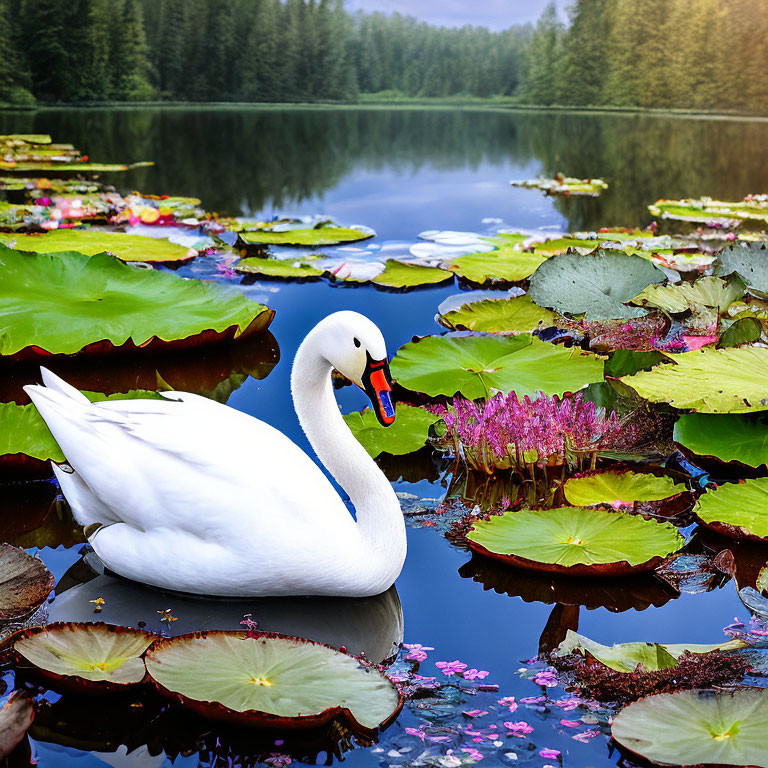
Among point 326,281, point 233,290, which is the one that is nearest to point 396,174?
point 326,281

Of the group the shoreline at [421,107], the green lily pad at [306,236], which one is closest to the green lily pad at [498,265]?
the green lily pad at [306,236]

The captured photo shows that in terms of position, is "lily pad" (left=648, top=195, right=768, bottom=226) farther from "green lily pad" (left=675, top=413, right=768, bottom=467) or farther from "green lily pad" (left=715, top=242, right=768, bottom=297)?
"green lily pad" (left=675, top=413, right=768, bottom=467)

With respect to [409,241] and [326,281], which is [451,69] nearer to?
[409,241]

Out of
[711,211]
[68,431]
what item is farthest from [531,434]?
[711,211]

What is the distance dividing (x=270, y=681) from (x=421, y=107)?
17194 mm

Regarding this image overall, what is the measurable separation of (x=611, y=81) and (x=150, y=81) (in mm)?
8160

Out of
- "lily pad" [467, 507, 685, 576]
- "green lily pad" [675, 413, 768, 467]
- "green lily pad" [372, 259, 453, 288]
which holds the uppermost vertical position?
"green lily pad" [372, 259, 453, 288]

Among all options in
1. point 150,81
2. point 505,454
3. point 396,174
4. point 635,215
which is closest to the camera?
point 505,454

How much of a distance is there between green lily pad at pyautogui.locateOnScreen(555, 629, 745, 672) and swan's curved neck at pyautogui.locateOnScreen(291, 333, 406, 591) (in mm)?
360

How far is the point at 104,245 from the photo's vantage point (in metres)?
4.06

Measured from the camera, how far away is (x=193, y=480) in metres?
1.54

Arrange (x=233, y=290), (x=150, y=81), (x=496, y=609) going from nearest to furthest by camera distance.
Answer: (x=496, y=609) < (x=233, y=290) < (x=150, y=81)

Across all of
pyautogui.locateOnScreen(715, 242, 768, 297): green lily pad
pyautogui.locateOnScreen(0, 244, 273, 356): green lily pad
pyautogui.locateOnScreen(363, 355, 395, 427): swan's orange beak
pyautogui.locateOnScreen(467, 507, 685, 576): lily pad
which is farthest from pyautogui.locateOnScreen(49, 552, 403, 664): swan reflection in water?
pyautogui.locateOnScreen(715, 242, 768, 297): green lily pad

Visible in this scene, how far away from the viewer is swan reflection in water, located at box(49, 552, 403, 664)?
61.0 inches
